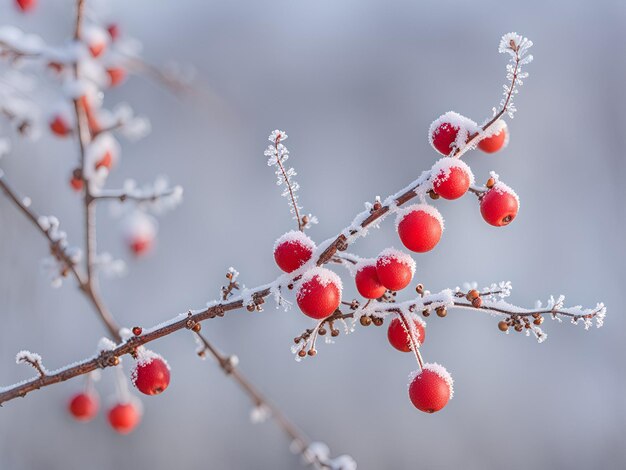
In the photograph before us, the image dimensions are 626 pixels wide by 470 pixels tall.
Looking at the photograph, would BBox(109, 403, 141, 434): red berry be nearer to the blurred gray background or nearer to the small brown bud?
the small brown bud

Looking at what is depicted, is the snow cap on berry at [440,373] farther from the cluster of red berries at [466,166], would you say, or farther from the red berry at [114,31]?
the red berry at [114,31]

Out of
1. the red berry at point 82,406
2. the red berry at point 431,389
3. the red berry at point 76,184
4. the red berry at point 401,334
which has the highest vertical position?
the red berry at point 76,184

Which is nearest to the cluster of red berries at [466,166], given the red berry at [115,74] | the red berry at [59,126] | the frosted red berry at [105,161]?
the frosted red berry at [105,161]

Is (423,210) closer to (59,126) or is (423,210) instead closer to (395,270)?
(395,270)

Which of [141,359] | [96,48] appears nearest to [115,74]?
[96,48]

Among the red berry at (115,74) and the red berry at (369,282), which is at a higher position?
the red berry at (115,74)

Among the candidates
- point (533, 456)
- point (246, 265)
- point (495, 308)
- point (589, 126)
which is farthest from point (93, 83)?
point (589, 126)
